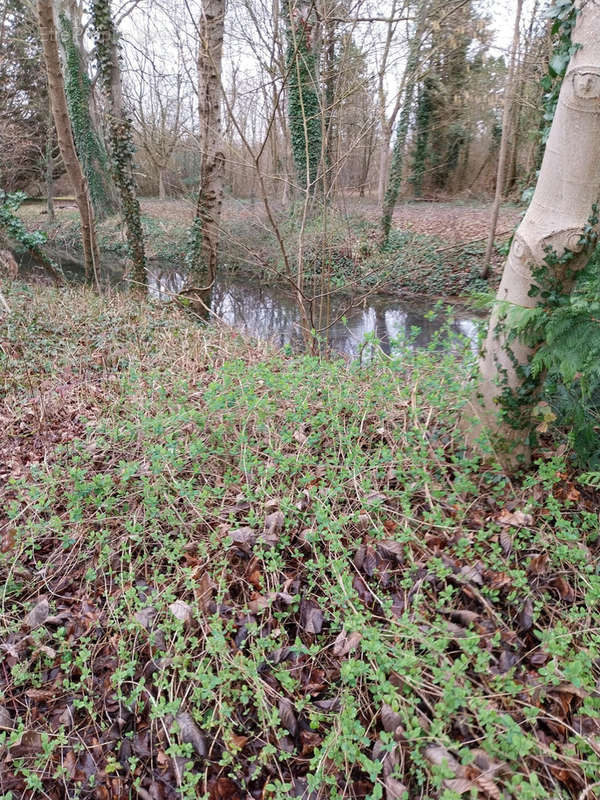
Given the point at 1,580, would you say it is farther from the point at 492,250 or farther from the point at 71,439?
the point at 492,250

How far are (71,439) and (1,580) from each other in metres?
1.32

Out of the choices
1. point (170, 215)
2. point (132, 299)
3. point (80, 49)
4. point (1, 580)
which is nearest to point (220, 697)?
point (1, 580)

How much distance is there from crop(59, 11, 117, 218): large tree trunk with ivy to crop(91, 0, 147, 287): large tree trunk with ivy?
9283 millimetres

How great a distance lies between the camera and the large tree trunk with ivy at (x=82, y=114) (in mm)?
17422

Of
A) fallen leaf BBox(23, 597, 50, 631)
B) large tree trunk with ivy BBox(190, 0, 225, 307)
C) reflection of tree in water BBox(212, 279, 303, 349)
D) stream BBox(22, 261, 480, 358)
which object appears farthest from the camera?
reflection of tree in water BBox(212, 279, 303, 349)

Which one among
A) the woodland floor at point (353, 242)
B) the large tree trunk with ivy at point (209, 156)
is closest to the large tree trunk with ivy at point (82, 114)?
the woodland floor at point (353, 242)

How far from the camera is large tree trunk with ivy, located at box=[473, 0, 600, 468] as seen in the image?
2.18 meters

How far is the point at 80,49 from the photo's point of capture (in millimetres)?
18156

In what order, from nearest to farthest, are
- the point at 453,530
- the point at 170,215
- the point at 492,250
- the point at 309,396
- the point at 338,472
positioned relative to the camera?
1. the point at 453,530
2. the point at 338,472
3. the point at 309,396
4. the point at 492,250
5. the point at 170,215

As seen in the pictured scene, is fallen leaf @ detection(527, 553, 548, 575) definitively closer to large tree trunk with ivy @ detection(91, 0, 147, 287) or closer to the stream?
the stream

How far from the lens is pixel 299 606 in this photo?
2285 millimetres

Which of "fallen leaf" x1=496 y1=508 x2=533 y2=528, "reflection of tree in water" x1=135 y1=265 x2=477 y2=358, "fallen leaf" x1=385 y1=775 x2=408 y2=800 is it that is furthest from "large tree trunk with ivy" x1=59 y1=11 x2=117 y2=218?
"fallen leaf" x1=385 y1=775 x2=408 y2=800

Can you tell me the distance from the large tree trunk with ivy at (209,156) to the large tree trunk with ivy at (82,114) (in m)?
11.5

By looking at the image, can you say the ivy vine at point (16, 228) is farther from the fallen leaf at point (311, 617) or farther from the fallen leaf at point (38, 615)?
the fallen leaf at point (311, 617)
